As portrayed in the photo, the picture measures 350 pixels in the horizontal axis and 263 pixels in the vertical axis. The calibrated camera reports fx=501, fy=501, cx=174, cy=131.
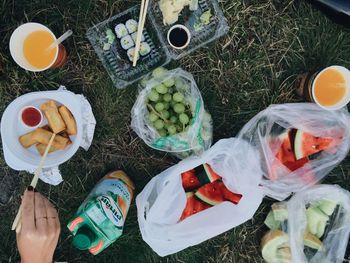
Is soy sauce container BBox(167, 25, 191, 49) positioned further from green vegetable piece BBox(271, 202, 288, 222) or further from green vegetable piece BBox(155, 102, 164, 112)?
green vegetable piece BBox(271, 202, 288, 222)

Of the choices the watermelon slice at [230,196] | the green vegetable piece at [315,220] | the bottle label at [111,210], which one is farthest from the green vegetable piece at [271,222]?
the bottle label at [111,210]

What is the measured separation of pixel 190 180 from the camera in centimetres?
206

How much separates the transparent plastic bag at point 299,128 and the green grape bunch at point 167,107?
32 centimetres

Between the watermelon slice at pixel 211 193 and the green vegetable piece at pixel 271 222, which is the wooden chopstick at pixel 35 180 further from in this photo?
the green vegetable piece at pixel 271 222

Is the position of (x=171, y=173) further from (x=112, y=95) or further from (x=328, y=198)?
(x=328, y=198)

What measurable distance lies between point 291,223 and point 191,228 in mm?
406

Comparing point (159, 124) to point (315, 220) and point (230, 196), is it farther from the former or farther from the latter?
point (315, 220)

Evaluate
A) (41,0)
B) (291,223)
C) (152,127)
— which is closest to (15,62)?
(41,0)

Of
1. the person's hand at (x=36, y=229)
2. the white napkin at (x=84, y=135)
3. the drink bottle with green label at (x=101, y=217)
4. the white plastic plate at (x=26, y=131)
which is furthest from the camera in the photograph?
the white napkin at (x=84, y=135)

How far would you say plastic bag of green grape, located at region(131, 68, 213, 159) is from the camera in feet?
6.29

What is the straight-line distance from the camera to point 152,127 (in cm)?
196

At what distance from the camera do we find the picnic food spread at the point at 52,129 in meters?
1.97

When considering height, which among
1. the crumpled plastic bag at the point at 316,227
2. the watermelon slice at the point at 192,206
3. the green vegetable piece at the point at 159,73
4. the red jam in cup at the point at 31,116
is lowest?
the crumpled plastic bag at the point at 316,227

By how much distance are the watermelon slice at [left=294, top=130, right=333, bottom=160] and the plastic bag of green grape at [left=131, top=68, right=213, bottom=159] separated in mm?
369
